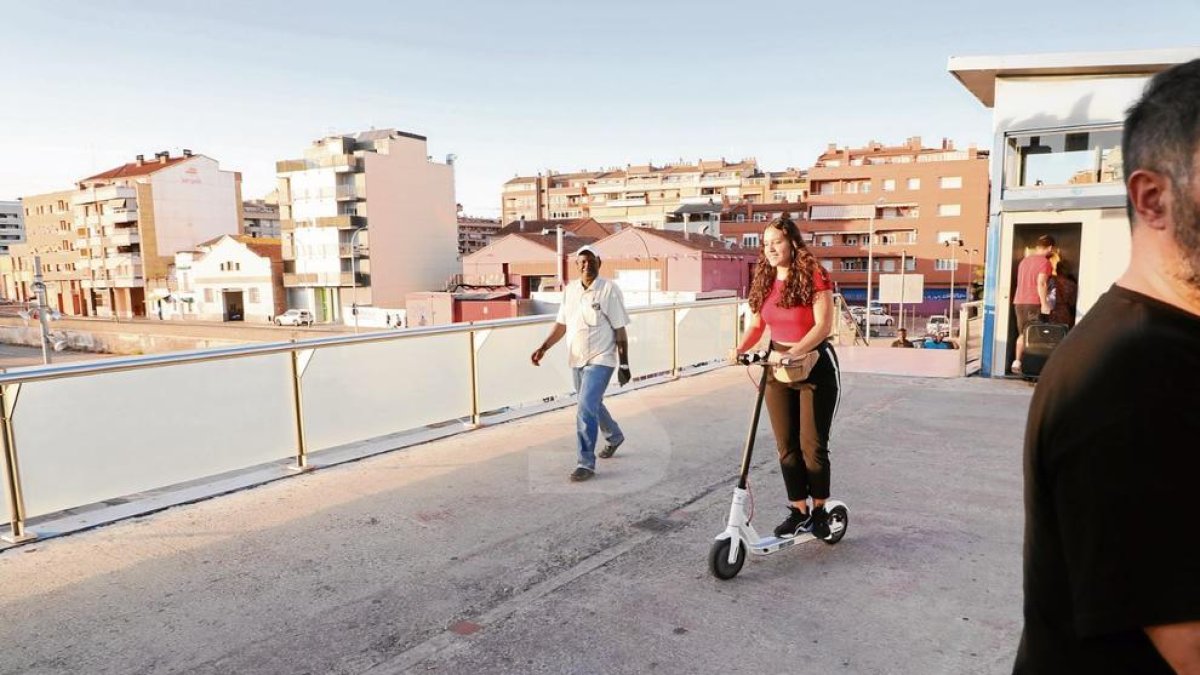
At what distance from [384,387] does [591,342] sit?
2159 millimetres

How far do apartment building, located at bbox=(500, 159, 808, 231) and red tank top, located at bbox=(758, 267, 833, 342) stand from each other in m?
80.8

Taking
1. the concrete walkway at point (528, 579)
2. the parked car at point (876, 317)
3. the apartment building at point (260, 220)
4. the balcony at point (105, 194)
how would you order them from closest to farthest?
the concrete walkway at point (528, 579) < the parked car at point (876, 317) < the balcony at point (105, 194) < the apartment building at point (260, 220)

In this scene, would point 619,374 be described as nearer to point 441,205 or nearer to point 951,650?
point 951,650

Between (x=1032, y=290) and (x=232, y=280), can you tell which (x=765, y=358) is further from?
(x=232, y=280)

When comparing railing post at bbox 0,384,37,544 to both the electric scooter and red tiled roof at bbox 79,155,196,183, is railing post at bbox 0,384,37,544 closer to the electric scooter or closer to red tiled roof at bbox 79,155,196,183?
the electric scooter

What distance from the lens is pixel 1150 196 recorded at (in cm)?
112

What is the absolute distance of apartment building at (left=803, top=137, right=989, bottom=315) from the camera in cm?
6203

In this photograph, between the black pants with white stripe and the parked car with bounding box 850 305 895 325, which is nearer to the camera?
the black pants with white stripe

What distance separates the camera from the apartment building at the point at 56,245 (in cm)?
8025

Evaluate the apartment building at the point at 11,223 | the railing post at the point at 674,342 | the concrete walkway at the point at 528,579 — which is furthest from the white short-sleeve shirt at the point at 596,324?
the apartment building at the point at 11,223

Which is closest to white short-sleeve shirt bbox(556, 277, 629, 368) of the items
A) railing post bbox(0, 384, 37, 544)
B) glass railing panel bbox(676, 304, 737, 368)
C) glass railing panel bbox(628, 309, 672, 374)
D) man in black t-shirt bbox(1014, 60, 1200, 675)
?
railing post bbox(0, 384, 37, 544)

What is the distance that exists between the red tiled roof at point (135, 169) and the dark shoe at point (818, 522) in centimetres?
8243

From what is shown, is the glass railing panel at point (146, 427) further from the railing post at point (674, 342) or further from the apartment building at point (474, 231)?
the apartment building at point (474, 231)

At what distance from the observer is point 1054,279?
31.4ft
